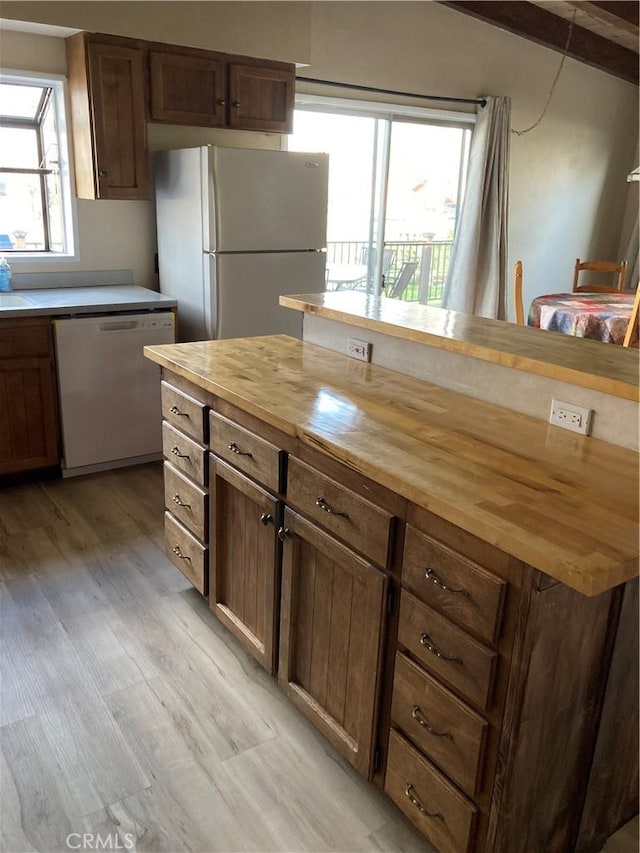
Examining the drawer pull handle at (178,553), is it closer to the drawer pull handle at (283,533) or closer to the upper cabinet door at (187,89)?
the drawer pull handle at (283,533)

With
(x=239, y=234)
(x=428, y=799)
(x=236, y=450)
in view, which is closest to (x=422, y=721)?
(x=428, y=799)

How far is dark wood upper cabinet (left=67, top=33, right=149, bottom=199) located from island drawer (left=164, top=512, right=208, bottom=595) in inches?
74.9

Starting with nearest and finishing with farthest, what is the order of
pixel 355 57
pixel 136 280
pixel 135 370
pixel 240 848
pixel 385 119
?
pixel 240 848
pixel 135 370
pixel 136 280
pixel 355 57
pixel 385 119

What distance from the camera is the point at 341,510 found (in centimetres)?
162

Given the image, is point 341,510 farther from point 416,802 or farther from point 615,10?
point 615,10

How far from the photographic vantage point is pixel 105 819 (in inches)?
65.9

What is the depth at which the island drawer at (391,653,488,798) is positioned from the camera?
135 cm

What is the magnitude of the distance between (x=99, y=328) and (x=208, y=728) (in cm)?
215

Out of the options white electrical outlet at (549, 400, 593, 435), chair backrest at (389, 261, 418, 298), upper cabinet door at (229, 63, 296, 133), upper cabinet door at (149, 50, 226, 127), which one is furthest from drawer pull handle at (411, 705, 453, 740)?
chair backrest at (389, 261, 418, 298)

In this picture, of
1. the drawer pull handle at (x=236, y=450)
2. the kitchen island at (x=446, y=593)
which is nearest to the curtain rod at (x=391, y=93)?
the kitchen island at (x=446, y=593)

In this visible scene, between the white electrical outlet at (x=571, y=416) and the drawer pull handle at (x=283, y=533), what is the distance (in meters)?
0.74

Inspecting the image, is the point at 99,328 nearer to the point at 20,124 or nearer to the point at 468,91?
the point at 20,124

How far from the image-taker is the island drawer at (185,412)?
2.17m

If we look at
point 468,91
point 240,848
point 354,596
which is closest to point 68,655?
point 240,848
